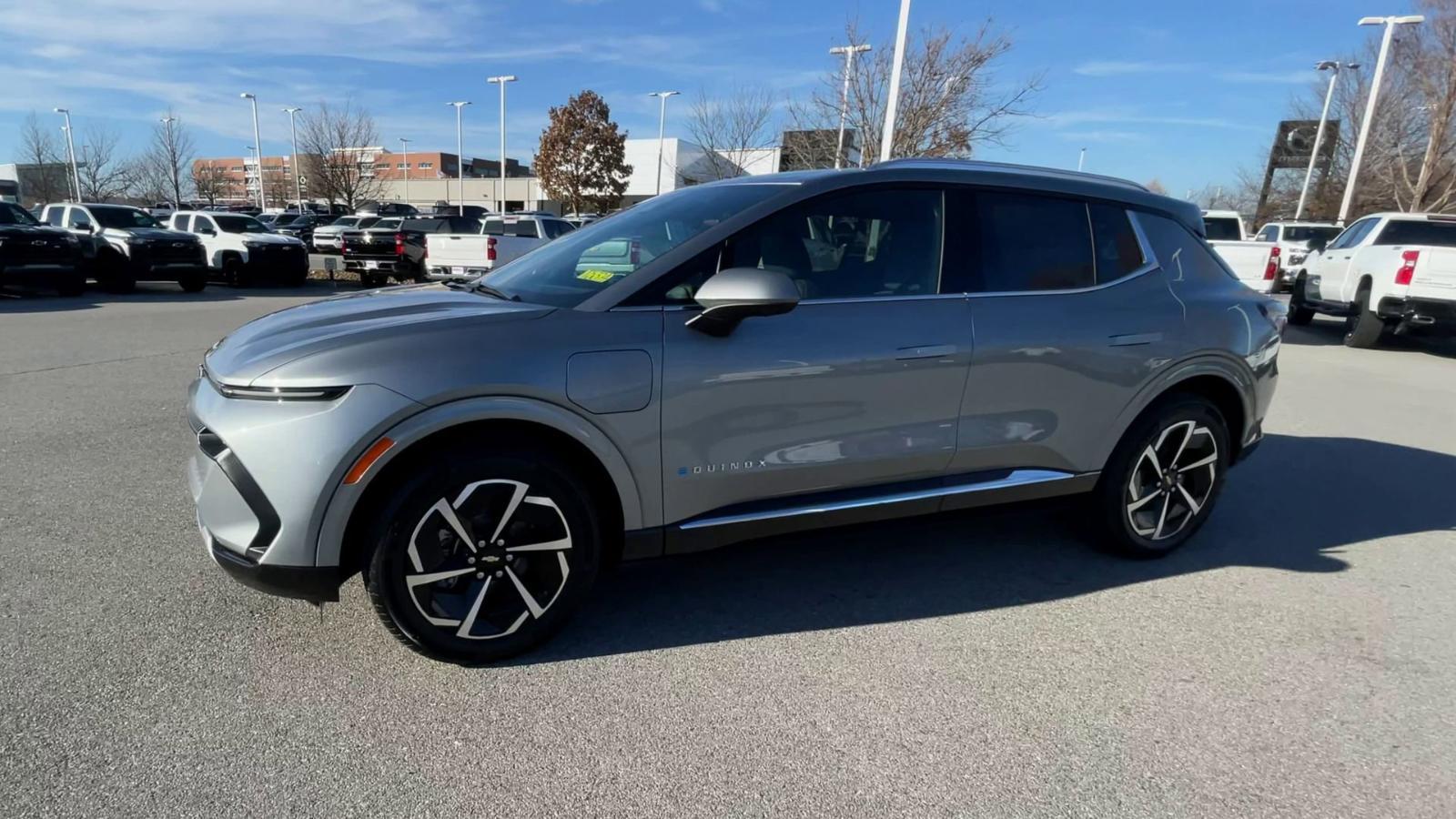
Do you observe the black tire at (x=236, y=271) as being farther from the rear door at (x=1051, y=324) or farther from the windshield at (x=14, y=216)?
the rear door at (x=1051, y=324)

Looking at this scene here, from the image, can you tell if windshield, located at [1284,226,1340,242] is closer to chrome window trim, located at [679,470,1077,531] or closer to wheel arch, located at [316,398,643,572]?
chrome window trim, located at [679,470,1077,531]

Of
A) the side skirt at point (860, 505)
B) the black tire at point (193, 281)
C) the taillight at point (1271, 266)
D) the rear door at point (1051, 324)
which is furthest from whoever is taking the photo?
the black tire at point (193, 281)

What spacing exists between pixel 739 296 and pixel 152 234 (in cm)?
1791

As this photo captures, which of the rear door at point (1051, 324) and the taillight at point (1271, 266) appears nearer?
the rear door at point (1051, 324)

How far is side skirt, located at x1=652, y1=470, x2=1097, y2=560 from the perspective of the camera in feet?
9.96

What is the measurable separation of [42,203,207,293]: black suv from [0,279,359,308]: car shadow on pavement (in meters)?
0.33

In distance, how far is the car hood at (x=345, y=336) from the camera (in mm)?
2527

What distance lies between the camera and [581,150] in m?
47.9

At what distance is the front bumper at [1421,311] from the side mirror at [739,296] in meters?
12.2

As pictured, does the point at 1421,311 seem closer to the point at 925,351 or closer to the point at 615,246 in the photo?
the point at 925,351

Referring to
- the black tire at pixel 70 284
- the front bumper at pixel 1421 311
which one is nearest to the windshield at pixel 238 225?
the black tire at pixel 70 284

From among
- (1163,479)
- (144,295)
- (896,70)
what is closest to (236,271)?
(144,295)

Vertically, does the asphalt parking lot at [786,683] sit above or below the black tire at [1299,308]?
below

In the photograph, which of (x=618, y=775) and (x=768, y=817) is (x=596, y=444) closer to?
(x=618, y=775)
